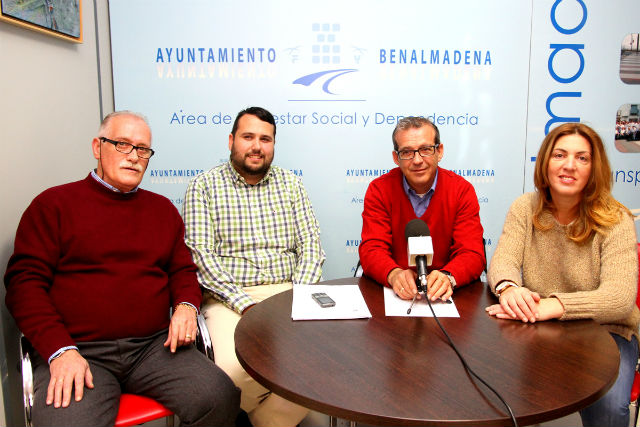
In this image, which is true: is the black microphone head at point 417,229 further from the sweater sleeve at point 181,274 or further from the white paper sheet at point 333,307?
the sweater sleeve at point 181,274

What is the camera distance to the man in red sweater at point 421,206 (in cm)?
210

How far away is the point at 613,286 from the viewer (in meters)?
1.55

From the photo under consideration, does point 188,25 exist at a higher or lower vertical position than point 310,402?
higher

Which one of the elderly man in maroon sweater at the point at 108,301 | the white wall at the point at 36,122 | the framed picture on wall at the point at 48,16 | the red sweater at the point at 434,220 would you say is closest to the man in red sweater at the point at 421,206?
the red sweater at the point at 434,220

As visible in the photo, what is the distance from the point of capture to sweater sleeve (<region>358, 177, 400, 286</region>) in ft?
6.28

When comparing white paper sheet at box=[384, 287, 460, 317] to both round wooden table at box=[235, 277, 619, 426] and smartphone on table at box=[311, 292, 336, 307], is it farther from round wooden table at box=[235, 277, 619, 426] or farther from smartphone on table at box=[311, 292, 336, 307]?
smartphone on table at box=[311, 292, 336, 307]

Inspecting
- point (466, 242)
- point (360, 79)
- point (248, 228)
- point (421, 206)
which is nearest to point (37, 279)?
point (248, 228)

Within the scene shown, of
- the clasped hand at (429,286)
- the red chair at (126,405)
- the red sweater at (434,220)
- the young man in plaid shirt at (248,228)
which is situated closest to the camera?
the red chair at (126,405)

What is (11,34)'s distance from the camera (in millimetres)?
1896

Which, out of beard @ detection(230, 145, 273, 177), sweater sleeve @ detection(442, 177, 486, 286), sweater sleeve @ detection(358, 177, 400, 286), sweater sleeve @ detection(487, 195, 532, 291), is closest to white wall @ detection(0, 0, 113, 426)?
beard @ detection(230, 145, 273, 177)

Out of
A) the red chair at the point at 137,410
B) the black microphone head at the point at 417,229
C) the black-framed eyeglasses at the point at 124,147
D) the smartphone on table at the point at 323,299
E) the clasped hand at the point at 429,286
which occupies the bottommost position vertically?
the red chair at the point at 137,410

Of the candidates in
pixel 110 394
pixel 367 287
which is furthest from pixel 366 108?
pixel 110 394

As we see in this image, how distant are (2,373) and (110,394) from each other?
0.63 m

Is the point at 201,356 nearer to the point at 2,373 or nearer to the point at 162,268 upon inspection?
the point at 162,268
